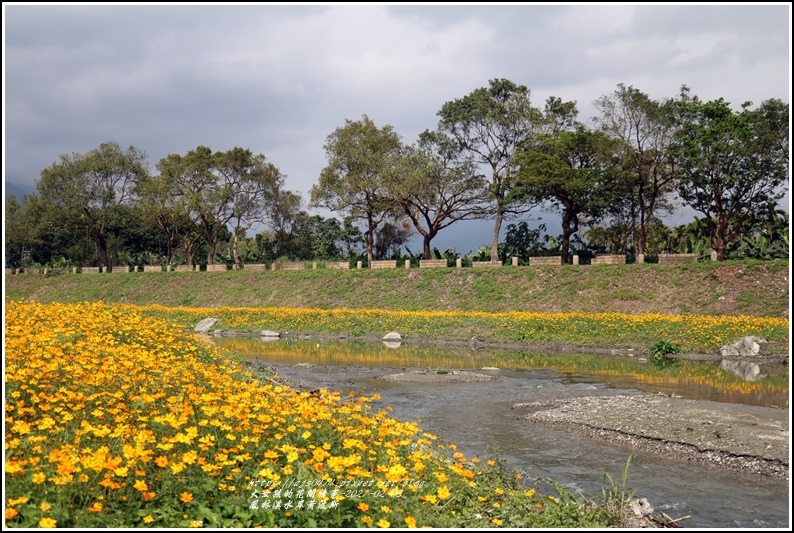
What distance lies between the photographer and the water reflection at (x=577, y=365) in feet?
65.3

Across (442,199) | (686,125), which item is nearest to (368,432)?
(686,125)

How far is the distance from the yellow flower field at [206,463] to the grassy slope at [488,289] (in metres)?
27.7

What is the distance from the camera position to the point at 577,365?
2606cm

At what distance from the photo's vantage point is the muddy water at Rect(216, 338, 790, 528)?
31.6 feet

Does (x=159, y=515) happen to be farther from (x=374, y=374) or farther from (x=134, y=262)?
(x=134, y=262)

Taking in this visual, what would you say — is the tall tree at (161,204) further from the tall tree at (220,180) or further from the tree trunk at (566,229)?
the tree trunk at (566,229)

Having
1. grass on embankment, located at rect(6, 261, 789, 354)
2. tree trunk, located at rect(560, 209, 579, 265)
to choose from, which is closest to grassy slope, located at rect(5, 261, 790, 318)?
grass on embankment, located at rect(6, 261, 789, 354)

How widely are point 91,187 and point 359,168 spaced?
109ft

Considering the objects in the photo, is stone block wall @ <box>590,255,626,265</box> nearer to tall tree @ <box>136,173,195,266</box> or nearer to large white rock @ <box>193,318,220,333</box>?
large white rock @ <box>193,318,220,333</box>

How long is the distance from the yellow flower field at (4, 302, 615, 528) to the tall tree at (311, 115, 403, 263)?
4819 centimetres

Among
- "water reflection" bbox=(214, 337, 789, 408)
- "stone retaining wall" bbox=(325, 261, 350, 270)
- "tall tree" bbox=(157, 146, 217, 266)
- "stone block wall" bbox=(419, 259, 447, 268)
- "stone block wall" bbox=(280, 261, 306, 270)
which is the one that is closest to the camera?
"water reflection" bbox=(214, 337, 789, 408)

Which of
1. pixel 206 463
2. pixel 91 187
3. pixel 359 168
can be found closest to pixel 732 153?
pixel 359 168

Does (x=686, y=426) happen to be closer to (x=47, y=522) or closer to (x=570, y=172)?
(x=47, y=522)

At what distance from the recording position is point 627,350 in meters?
30.1
